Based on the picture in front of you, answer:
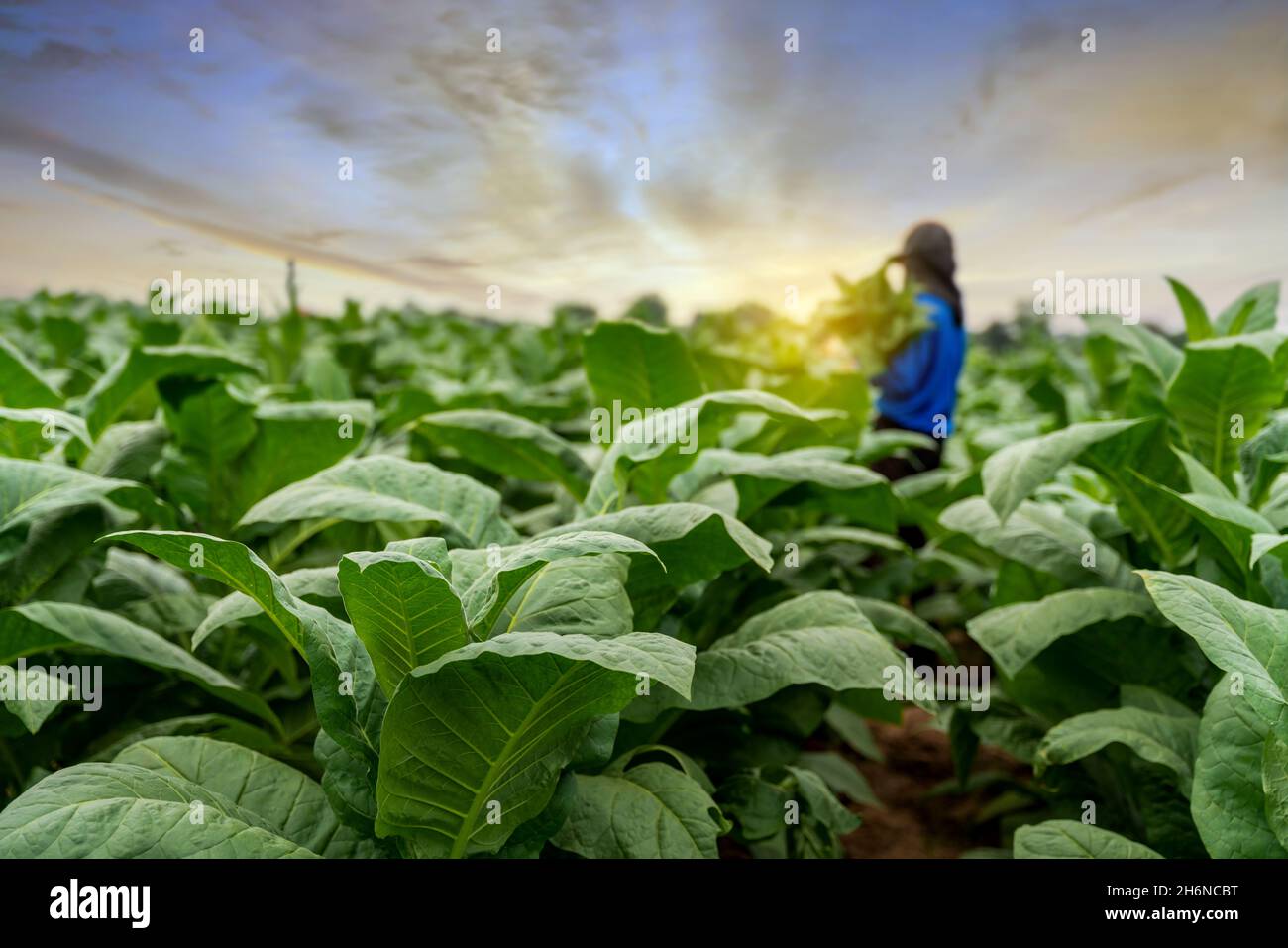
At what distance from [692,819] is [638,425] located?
0.57m

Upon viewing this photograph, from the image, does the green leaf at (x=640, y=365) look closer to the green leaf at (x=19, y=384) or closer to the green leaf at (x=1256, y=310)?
the green leaf at (x=19, y=384)

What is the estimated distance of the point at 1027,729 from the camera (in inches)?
72.6

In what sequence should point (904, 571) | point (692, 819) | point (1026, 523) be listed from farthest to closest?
point (904, 571) → point (1026, 523) → point (692, 819)

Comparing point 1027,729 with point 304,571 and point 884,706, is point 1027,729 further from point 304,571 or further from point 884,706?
point 304,571

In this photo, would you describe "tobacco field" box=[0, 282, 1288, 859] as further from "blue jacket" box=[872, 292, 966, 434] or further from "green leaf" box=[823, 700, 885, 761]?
"blue jacket" box=[872, 292, 966, 434]

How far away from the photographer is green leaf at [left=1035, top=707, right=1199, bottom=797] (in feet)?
4.33

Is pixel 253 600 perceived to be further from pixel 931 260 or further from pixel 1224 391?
pixel 931 260

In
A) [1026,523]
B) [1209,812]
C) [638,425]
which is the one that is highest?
[638,425]

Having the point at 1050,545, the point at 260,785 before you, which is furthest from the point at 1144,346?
the point at 260,785

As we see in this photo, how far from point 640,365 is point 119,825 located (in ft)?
3.80

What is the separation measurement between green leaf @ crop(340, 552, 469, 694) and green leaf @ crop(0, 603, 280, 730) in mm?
488

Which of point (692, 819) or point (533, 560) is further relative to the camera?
point (692, 819)

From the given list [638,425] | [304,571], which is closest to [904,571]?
[638,425]
